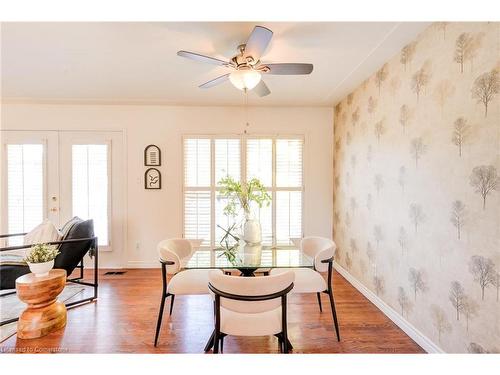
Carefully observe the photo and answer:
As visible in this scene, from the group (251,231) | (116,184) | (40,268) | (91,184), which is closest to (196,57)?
(251,231)

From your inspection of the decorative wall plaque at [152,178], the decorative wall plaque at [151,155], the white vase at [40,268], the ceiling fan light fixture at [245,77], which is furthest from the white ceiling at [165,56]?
the white vase at [40,268]

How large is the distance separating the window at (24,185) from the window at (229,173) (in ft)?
7.32

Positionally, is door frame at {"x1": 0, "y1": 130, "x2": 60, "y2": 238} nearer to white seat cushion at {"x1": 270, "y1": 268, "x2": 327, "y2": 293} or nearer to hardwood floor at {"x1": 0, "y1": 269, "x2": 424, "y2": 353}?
hardwood floor at {"x1": 0, "y1": 269, "x2": 424, "y2": 353}

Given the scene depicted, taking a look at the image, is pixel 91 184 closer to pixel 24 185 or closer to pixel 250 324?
pixel 24 185

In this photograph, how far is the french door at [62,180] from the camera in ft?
12.1

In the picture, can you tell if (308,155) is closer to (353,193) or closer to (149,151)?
(353,193)

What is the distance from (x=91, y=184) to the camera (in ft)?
12.3

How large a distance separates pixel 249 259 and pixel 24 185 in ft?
12.8

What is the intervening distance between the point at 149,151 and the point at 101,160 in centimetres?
75

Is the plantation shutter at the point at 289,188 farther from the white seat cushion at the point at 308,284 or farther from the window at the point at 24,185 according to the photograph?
the window at the point at 24,185

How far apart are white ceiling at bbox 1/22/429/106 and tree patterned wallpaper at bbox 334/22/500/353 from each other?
37 cm

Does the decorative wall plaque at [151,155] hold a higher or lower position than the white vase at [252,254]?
higher

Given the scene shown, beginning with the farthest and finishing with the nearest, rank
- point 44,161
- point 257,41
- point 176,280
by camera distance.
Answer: point 44,161, point 176,280, point 257,41
